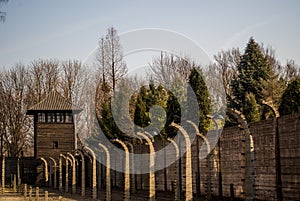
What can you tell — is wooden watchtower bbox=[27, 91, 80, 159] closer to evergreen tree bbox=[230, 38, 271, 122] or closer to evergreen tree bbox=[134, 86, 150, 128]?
evergreen tree bbox=[134, 86, 150, 128]

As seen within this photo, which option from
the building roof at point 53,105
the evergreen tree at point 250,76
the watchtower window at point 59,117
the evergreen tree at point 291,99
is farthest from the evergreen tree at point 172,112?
the watchtower window at point 59,117

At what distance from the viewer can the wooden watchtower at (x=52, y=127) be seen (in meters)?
52.2

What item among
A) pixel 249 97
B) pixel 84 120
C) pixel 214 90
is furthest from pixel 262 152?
pixel 84 120

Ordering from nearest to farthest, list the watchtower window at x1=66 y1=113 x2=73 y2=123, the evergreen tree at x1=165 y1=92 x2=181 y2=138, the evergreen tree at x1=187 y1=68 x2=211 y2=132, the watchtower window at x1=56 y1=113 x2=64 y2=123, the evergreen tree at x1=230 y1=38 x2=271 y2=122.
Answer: the evergreen tree at x1=187 y1=68 x2=211 y2=132
the evergreen tree at x1=165 y1=92 x2=181 y2=138
the evergreen tree at x1=230 y1=38 x2=271 y2=122
the watchtower window at x1=56 y1=113 x2=64 y2=123
the watchtower window at x1=66 y1=113 x2=73 y2=123

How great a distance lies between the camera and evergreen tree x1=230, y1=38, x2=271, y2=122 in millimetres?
37844

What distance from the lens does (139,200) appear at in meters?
21.5

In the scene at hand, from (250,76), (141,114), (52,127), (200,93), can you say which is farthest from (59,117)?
(200,93)

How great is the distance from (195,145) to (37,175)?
114 feet

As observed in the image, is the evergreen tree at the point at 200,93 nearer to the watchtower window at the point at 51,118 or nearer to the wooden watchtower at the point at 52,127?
the wooden watchtower at the point at 52,127

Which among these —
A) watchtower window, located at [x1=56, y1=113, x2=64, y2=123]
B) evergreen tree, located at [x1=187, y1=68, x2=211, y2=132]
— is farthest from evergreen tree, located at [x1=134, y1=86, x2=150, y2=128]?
watchtower window, located at [x1=56, y1=113, x2=64, y2=123]

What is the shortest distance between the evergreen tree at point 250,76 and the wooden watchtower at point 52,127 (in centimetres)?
1947

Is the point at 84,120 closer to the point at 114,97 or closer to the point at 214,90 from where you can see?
the point at 114,97

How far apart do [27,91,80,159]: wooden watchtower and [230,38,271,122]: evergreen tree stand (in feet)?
63.9

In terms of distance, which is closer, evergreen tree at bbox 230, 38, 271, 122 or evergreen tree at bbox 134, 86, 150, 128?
evergreen tree at bbox 230, 38, 271, 122
